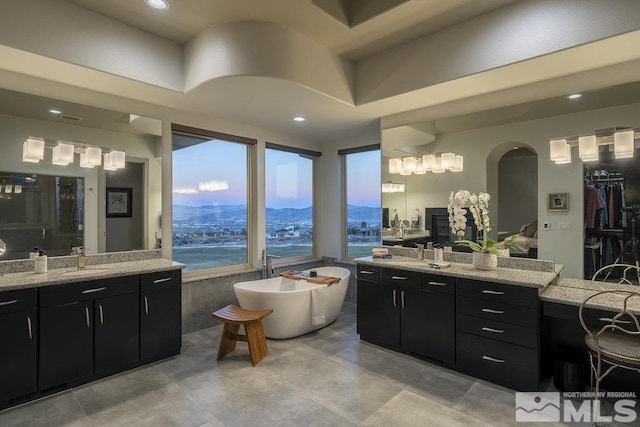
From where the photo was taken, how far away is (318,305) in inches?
147

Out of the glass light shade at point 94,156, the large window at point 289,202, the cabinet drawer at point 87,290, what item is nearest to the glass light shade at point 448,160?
the large window at point 289,202

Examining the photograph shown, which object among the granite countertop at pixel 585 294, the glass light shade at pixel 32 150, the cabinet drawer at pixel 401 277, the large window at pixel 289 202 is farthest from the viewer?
the large window at pixel 289 202

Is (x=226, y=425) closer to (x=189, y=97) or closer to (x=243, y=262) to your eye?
(x=243, y=262)

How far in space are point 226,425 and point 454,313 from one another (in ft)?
6.68

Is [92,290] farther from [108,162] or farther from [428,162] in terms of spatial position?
[428,162]

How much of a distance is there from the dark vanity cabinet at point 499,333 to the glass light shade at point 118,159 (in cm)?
352

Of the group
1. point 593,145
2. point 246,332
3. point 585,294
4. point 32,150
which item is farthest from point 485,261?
point 32,150

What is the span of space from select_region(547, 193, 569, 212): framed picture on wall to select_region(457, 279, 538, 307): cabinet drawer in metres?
0.88

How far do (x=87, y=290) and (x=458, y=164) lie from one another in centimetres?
365

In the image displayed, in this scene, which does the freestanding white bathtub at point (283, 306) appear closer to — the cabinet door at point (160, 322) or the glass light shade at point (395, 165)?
the cabinet door at point (160, 322)

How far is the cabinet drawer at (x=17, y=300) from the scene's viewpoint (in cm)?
237

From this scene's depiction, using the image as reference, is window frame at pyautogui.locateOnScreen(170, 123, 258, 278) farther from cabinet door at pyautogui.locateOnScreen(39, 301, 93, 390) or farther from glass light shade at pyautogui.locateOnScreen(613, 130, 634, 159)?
glass light shade at pyautogui.locateOnScreen(613, 130, 634, 159)

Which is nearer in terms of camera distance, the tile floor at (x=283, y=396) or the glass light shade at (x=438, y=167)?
the tile floor at (x=283, y=396)

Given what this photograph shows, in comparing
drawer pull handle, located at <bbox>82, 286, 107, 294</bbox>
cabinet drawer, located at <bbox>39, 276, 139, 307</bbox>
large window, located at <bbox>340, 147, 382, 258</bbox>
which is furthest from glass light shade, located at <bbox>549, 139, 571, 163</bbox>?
drawer pull handle, located at <bbox>82, 286, 107, 294</bbox>
